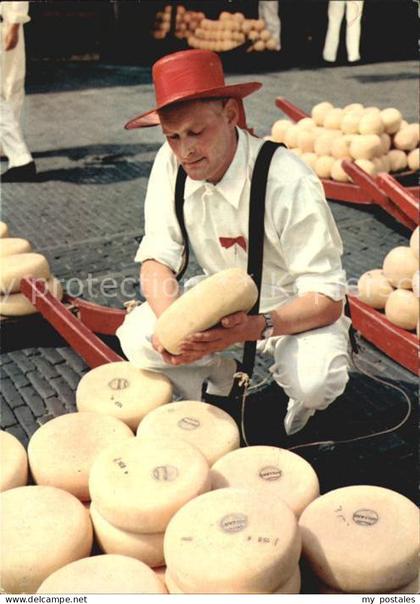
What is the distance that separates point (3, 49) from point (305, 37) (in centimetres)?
1037

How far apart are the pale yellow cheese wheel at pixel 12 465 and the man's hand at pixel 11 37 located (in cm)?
565

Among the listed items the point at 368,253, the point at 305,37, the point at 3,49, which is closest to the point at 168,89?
the point at 368,253

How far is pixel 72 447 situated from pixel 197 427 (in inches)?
15.1

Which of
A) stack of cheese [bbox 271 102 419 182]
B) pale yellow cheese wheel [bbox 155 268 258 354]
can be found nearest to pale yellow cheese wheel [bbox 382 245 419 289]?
pale yellow cheese wheel [bbox 155 268 258 354]

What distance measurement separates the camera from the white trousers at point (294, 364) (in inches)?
100

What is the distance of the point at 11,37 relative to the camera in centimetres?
679

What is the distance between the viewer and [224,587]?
4.90 feet

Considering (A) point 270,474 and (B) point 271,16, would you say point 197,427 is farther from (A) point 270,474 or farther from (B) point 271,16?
(B) point 271,16

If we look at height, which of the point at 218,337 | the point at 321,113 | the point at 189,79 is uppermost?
the point at 189,79

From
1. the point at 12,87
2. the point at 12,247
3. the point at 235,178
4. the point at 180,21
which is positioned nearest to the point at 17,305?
the point at 12,247

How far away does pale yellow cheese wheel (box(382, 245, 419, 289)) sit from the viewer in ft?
11.7

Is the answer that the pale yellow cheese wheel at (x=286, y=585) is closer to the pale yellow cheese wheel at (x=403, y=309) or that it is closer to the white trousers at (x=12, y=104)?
the pale yellow cheese wheel at (x=403, y=309)

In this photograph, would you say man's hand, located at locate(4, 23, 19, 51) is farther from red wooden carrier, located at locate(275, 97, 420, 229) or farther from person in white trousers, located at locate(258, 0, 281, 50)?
person in white trousers, located at locate(258, 0, 281, 50)

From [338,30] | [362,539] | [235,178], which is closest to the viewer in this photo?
[362,539]
